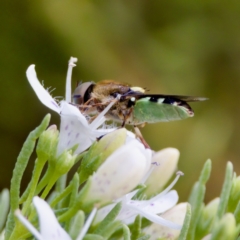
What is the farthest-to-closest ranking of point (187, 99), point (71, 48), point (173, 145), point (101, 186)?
1. point (173, 145)
2. point (71, 48)
3. point (187, 99)
4. point (101, 186)

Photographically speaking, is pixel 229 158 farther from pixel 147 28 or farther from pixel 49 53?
pixel 49 53

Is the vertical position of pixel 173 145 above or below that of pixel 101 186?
below

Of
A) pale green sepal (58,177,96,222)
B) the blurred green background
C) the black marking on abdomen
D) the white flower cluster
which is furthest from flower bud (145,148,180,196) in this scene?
the blurred green background

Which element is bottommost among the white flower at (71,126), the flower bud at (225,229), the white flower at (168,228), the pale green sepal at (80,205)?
the white flower at (168,228)

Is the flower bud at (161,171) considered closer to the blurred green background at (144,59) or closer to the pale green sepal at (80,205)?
the pale green sepal at (80,205)

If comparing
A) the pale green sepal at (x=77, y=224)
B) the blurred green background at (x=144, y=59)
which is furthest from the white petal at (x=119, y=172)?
the blurred green background at (x=144, y=59)

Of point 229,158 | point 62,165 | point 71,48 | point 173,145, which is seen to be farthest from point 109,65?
point 62,165

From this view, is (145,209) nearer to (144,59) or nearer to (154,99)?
(154,99)
